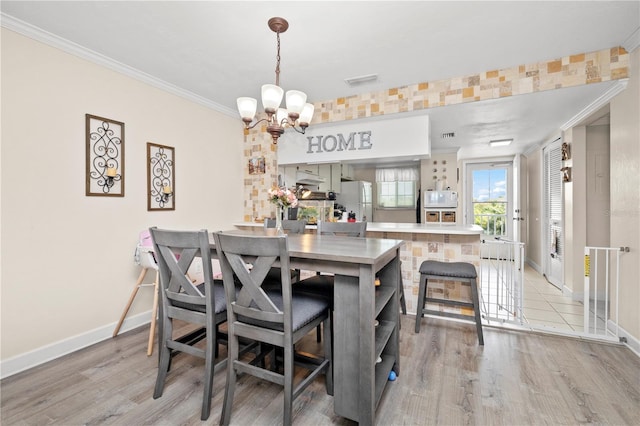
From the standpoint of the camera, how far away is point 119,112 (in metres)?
2.73

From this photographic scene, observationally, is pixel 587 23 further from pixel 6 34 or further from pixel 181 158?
pixel 6 34

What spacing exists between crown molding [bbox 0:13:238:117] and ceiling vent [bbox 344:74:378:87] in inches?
68.3

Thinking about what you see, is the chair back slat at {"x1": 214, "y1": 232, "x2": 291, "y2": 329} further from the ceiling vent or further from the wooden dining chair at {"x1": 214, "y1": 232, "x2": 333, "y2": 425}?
the ceiling vent

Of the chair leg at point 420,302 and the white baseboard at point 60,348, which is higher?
the chair leg at point 420,302

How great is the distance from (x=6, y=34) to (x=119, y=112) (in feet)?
2.66

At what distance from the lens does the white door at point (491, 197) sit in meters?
6.29

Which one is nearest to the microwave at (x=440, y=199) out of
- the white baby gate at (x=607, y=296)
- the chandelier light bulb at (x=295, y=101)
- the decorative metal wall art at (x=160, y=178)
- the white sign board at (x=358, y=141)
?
the white sign board at (x=358, y=141)

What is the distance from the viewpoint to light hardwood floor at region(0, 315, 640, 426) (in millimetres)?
1610

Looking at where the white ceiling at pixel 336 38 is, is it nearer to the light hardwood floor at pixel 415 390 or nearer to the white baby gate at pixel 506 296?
the white baby gate at pixel 506 296

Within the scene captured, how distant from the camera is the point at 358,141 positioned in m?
3.67

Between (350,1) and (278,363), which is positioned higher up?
(350,1)

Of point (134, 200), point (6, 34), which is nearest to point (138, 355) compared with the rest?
point (134, 200)

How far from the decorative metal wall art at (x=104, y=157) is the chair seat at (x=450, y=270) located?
2866 mm

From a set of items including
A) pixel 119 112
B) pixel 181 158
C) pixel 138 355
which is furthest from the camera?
pixel 181 158
